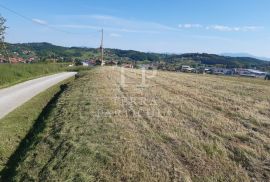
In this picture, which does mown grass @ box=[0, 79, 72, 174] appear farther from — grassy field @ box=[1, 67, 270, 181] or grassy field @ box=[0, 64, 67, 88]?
grassy field @ box=[0, 64, 67, 88]

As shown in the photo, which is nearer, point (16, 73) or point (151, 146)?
point (151, 146)

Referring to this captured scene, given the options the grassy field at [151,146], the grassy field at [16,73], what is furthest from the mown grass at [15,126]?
the grassy field at [16,73]

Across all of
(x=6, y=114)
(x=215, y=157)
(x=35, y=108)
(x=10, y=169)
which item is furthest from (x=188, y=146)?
(x=35, y=108)

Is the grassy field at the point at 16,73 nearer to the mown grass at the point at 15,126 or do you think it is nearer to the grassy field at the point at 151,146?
the mown grass at the point at 15,126

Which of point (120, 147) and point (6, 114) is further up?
point (120, 147)

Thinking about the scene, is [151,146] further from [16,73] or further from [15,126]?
[16,73]

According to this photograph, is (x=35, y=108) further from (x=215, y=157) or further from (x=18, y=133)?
(x=215, y=157)

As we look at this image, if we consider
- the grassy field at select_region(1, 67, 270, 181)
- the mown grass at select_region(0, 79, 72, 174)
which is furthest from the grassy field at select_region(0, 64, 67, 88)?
the grassy field at select_region(1, 67, 270, 181)

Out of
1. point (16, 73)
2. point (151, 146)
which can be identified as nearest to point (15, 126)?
Result: point (151, 146)
